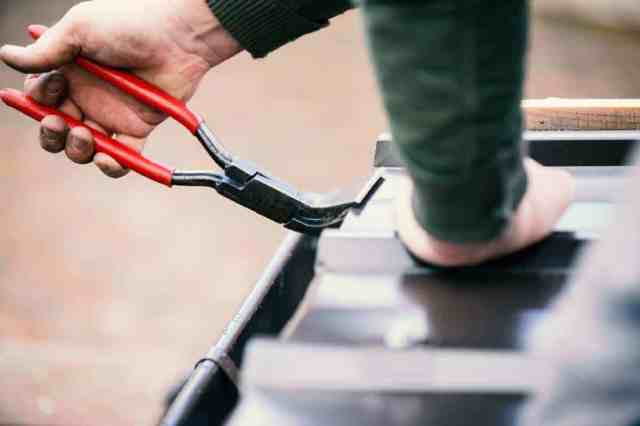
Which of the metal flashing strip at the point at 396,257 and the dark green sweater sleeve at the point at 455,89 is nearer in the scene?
the dark green sweater sleeve at the point at 455,89

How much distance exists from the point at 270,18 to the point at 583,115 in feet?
1.21

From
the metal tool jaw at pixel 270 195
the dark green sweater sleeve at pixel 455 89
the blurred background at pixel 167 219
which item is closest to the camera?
the dark green sweater sleeve at pixel 455 89

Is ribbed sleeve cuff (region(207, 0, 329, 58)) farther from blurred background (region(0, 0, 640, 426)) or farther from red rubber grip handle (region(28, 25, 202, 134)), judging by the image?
blurred background (region(0, 0, 640, 426))

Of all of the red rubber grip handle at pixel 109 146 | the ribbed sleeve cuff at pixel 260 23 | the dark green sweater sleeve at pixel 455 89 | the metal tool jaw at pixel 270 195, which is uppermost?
the dark green sweater sleeve at pixel 455 89

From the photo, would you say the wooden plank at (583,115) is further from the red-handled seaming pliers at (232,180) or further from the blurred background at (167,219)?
the blurred background at (167,219)

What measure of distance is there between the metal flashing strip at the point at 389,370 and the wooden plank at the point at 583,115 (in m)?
0.47

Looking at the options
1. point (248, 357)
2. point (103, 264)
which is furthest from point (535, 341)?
point (103, 264)

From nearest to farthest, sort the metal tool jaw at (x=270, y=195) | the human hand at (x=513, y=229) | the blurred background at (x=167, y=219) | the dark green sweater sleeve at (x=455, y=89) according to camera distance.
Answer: the dark green sweater sleeve at (x=455, y=89) → the human hand at (x=513, y=229) → the metal tool jaw at (x=270, y=195) → the blurred background at (x=167, y=219)

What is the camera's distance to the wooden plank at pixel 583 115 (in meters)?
0.94

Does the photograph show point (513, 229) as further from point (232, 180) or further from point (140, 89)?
point (140, 89)

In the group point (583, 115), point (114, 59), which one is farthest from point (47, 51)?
point (583, 115)

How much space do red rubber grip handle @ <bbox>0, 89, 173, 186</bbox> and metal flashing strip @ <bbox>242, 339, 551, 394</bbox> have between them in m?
0.35

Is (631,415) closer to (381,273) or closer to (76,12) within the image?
(381,273)

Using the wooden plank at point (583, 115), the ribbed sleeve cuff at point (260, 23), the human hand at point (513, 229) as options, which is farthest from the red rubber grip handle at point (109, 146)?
the wooden plank at point (583, 115)
